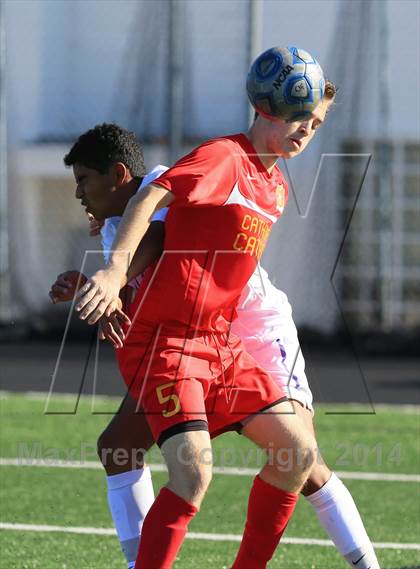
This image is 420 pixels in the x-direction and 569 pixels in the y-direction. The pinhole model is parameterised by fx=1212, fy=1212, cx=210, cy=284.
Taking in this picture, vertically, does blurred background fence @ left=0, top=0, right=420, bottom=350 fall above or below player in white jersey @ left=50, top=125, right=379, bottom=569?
below

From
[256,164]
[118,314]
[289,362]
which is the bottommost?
[289,362]

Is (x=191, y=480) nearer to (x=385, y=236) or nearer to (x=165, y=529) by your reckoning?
(x=165, y=529)

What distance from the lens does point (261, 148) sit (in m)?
3.81

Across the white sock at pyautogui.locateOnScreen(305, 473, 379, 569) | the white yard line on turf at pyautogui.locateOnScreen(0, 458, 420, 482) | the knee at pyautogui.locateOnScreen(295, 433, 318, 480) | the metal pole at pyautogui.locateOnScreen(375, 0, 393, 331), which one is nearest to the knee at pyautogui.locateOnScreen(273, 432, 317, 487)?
the knee at pyautogui.locateOnScreen(295, 433, 318, 480)

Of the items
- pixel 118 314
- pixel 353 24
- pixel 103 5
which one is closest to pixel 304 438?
pixel 118 314

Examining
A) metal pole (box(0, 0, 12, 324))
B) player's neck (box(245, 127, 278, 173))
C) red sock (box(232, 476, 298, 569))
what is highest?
player's neck (box(245, 127, 278, 173))

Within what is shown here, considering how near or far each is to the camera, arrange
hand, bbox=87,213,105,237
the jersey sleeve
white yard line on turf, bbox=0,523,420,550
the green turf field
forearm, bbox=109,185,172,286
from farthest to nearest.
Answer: white yard line on turf, bbox=0,523,420,550
the green turf field
hand, bbox=87,213,105,237
the jersey sleeve
forearm, bbox=109,185,172,286

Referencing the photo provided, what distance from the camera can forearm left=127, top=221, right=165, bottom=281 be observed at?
11.9 feet

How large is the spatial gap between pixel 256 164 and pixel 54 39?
10276mm

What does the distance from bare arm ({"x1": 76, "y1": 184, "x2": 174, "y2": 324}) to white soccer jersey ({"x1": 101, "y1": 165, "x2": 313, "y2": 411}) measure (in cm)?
69

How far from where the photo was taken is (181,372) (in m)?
3.65

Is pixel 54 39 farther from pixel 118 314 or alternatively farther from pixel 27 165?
pixel 118 314

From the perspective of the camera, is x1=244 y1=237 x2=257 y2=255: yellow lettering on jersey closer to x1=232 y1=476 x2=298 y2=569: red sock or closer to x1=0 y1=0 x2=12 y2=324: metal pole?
x1=232 y1=476 x2=298 y2=569: red sock

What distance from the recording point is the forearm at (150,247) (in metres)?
3.63
